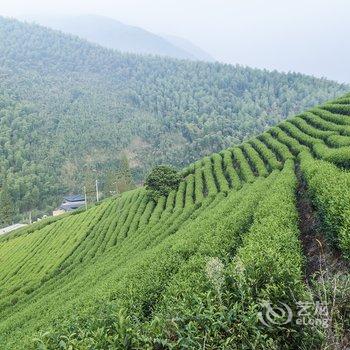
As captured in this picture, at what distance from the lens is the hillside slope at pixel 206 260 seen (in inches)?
326

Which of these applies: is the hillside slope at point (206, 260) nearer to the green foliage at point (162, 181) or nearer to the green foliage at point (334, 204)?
the green foliage at point (334, 204)

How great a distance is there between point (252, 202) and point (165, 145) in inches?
6829

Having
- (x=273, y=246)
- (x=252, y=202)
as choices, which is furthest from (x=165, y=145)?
(x=273, y=246)

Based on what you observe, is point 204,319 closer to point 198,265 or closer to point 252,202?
point 198,265

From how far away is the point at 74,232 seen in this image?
5900 cm
